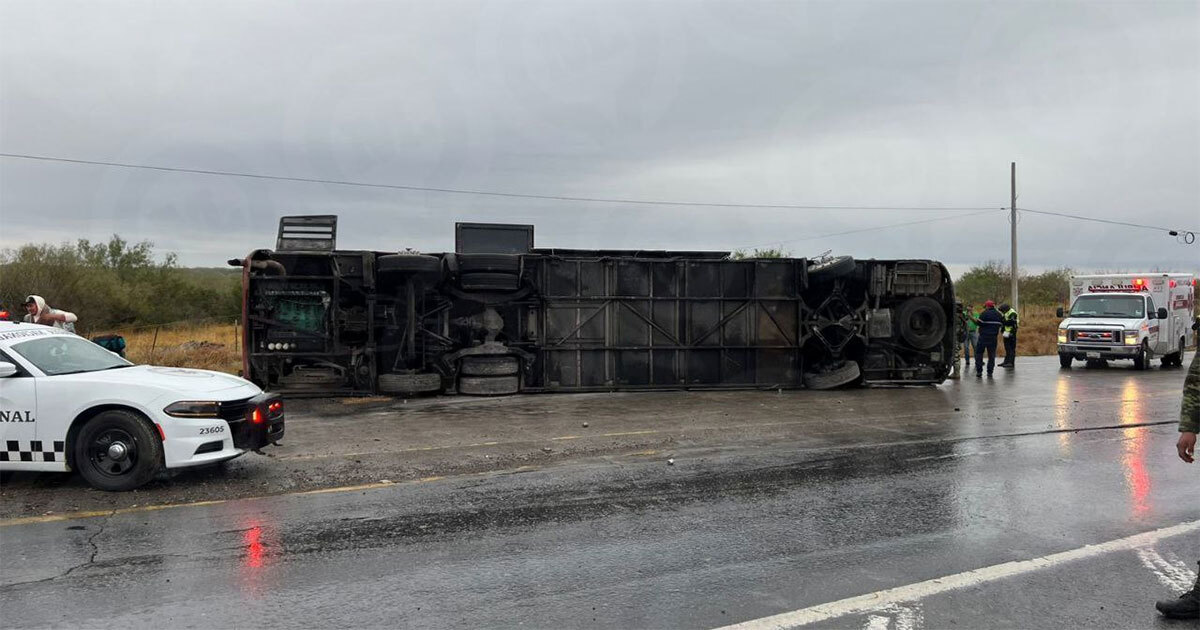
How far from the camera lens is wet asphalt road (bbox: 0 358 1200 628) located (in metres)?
4.21

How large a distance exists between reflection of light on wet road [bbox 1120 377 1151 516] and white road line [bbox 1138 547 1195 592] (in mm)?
1220

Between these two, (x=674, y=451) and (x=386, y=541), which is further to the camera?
(x=674, y=451)

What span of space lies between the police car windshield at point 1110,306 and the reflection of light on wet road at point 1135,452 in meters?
7.35

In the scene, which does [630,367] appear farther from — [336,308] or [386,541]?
[386,541]

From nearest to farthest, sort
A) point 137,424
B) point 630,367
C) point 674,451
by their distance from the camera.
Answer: point 137,424 → point 674,451 → point 630,367

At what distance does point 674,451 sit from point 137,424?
539 centimetres

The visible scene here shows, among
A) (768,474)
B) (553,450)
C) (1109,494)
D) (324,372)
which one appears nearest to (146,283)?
(324,372)

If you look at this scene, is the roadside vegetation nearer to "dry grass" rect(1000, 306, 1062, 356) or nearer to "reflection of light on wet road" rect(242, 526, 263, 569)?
"reflection of light on wet road" rect(242, 526, 263, 569)

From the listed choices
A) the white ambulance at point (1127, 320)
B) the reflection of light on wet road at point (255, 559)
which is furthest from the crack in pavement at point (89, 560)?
the white ambulance at point (1127, 320)

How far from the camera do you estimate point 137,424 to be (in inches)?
263

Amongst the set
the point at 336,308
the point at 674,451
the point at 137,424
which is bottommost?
the point at 674,451

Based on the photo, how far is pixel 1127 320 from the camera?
2047cm

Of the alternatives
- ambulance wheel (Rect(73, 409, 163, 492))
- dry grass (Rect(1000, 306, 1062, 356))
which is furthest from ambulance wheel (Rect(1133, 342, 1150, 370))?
ambulance wheel (Rect(73, 409, 163, 492))

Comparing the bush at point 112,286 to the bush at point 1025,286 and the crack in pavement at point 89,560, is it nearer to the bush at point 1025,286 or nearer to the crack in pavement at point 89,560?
the crack in pavement at point 89,560
